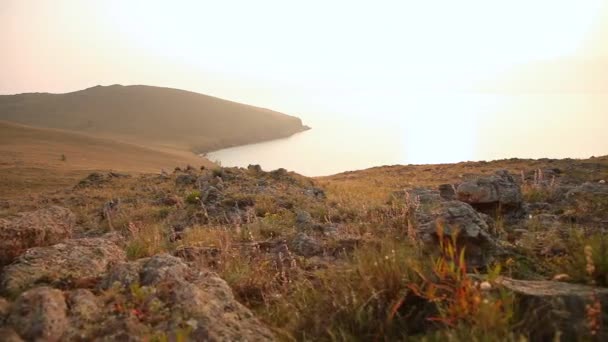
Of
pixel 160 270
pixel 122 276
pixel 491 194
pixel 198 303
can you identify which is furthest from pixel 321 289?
pixel 491 194

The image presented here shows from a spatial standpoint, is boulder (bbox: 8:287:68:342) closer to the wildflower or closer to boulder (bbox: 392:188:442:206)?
the wildflower

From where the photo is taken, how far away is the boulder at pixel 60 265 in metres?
3.17

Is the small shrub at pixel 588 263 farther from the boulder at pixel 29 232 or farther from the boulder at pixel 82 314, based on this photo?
the boulder at pixel 29 232

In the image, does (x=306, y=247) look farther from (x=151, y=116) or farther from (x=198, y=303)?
(x=151, y=116)

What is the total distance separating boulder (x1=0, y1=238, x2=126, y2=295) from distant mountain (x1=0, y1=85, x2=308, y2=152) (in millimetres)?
106588

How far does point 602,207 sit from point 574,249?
3.82m

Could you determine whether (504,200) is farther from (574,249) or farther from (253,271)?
(253,271)

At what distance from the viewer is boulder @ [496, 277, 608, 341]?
230 cm

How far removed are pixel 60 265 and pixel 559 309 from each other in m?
3.65

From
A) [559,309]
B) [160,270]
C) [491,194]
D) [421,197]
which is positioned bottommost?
[421,197]

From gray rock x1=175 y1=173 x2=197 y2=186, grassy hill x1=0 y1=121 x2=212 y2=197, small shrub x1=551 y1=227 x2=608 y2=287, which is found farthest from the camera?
grassy hill x1=0 y1=121 x2=212 y2=197

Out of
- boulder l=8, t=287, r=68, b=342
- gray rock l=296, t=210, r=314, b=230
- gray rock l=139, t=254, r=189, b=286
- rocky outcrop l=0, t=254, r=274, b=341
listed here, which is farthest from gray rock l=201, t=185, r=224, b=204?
boulder l=8, t=287, r=68, b=342

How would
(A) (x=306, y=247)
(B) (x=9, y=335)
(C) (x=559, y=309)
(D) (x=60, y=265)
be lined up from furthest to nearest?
(A) (x=306, y=247), (D) (x=60, y=265), (C) (x=559, y=309), (B) (x=9, y=335)

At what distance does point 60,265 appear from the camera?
347cm
